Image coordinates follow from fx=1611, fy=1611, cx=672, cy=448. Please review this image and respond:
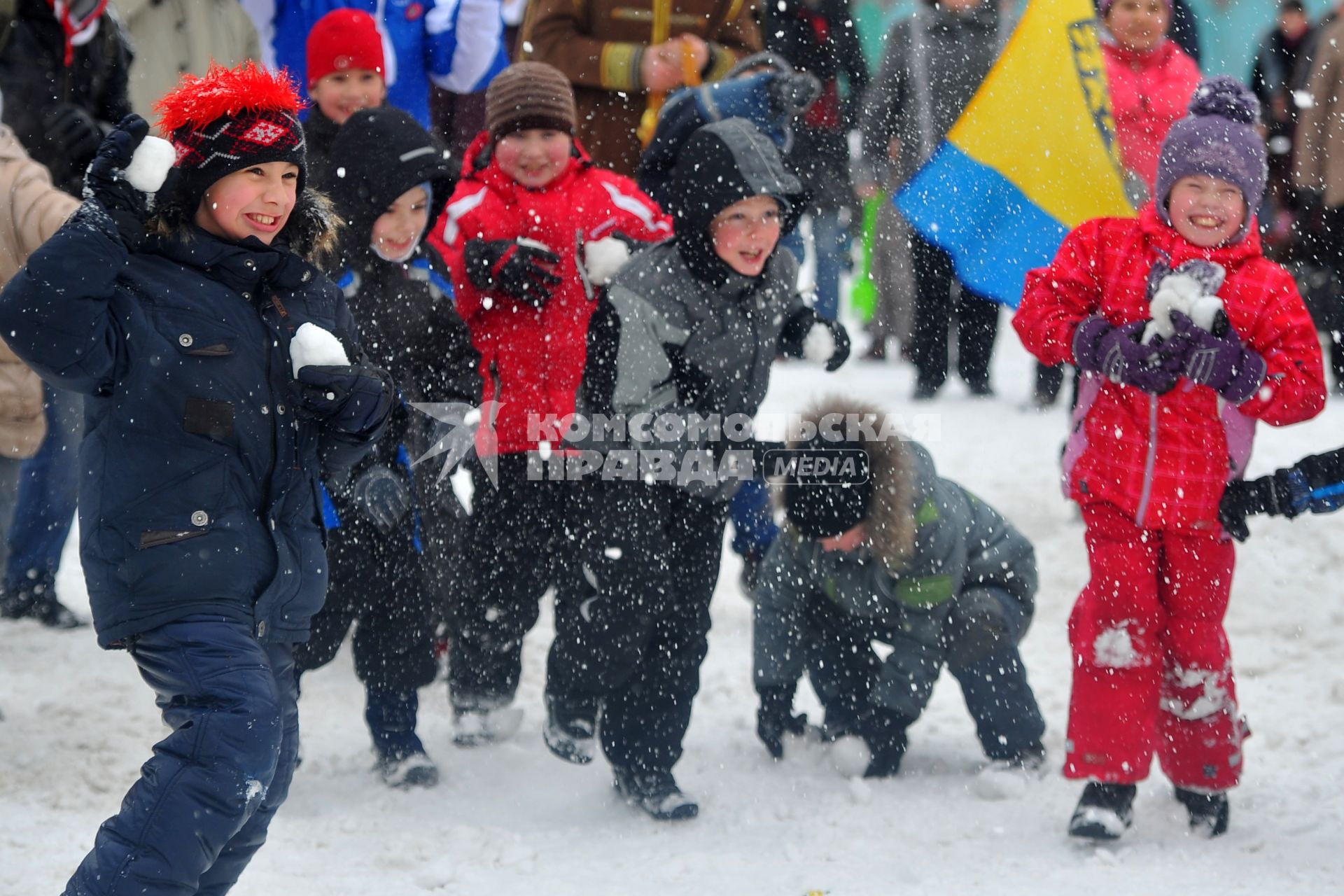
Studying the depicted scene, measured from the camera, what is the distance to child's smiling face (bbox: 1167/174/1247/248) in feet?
13.4

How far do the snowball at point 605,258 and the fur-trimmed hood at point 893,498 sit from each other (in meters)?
0.76

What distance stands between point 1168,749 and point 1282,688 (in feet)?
4.46

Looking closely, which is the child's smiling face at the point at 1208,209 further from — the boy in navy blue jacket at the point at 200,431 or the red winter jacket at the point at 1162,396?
the boy in navy blue jacket at the point at 200,431

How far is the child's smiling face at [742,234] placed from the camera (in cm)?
438

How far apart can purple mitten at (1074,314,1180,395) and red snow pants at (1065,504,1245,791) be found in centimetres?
38

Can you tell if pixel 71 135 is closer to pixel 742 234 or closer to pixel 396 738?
pixel 396 738

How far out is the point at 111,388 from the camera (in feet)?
10.2

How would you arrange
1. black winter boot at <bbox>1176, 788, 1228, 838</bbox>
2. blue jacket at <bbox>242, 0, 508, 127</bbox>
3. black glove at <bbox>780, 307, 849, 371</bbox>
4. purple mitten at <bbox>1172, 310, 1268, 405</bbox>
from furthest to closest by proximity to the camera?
blue jacket at <bbox>242, 0, 508, 127</bbox>, black glove at <bbox>780, 307, 849, 371</bbox>, black winter boot at <bbox>1176, 788, 1228, 838</bbox>, purple mitten at <bbox>1172, 310, 1268, 405</bbox>

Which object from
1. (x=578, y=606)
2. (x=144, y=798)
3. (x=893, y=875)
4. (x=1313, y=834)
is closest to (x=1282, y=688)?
(x=1313, y=834)

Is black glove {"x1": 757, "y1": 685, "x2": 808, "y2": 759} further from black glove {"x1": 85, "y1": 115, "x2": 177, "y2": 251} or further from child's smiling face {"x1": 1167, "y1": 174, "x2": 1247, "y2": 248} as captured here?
black glove {"x1": 85, "y1": 115, "x2": 177, "y2": 251}

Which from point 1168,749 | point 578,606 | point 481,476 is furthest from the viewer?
point 481,476

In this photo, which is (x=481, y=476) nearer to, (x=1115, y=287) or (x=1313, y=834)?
(x=1115, y=287)

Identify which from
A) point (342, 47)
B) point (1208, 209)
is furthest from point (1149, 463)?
point (342, 47)

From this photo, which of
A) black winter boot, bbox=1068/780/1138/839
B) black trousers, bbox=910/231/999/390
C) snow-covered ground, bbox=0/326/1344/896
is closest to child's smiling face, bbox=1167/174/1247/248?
black winter boot, bbox=1068/780/1138/839
